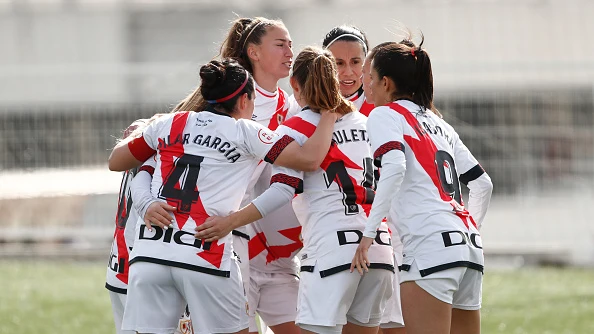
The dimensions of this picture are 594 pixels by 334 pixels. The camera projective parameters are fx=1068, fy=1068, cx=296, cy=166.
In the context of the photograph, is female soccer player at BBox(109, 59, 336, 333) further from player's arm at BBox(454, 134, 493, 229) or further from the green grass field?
the green grass field

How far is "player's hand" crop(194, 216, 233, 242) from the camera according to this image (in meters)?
5.20

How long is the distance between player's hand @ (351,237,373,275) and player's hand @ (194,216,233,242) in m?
0.65

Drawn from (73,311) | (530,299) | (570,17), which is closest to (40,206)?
(73,311)

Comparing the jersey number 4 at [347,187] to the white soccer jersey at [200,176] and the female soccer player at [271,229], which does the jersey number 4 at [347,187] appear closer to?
the white soccer jersey at [200,176]

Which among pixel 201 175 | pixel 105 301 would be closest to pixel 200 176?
pixel 201 175

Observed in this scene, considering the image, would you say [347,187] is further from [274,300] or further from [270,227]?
[274,300]

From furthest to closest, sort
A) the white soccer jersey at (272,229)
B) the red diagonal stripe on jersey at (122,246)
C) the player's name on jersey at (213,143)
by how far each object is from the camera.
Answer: the white soccer jersey at (272,229), the red diagonal stripe on jersey at (122,246), the player's name on jersey at (213,143)

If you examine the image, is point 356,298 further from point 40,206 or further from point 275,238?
point 40,206

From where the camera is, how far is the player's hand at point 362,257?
520 cm

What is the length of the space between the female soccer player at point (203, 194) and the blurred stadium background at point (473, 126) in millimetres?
11141

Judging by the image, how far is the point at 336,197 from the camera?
553cm

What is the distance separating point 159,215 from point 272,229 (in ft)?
3.90

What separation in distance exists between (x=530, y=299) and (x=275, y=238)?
6.29m

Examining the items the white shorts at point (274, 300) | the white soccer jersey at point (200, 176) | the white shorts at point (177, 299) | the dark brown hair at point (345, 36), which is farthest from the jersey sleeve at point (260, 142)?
the dark brown hair at point (345, 36)
